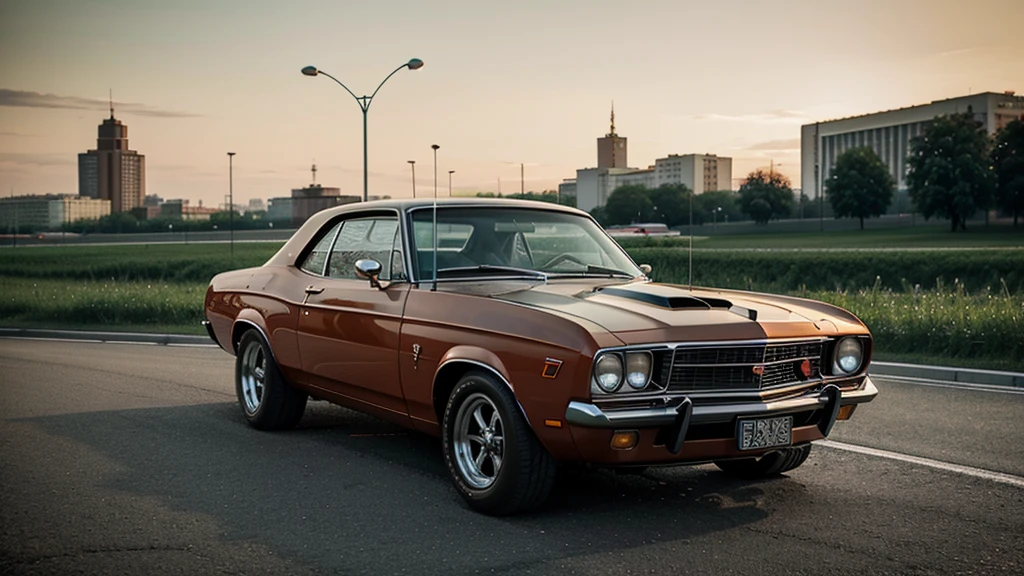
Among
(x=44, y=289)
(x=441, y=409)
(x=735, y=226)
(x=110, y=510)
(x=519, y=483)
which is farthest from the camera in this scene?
(x=735, y=226)

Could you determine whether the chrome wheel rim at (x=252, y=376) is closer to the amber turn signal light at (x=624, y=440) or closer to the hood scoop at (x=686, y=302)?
the hood scoop at (x=686, y=302)

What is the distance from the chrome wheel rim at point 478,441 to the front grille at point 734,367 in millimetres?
992

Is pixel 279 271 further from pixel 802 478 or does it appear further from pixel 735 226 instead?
pixel 735 226

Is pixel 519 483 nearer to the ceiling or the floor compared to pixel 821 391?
nearer to the floor

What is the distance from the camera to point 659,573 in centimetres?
427

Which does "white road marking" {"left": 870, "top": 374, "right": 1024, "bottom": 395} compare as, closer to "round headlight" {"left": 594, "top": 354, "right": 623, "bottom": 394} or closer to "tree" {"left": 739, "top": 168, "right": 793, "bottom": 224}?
"round headlight" {"left": 594, "top": 354, "right": 623, "bottom": 394}

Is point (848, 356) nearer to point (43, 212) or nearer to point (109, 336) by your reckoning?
point (109, 336)

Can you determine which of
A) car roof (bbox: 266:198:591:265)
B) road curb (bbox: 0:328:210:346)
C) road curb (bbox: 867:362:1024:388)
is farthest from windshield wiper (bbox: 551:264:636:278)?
road curb (bbox: 0:328:210:346)

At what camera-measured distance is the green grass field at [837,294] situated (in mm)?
13234

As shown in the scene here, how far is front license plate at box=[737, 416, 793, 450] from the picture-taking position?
4.90 meters

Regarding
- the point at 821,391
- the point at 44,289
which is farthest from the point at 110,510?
the point at 44,289

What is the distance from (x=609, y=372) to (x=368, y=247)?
99.3 inches

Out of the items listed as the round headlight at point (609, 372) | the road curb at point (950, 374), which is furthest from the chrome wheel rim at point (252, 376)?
the road curb at point (950, 374)

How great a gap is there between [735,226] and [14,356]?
106137 millimetres
